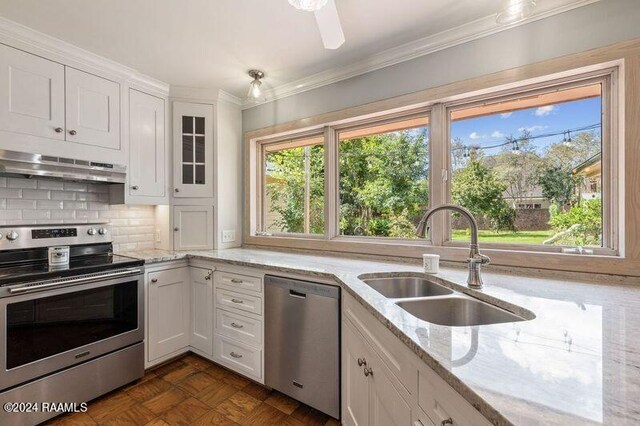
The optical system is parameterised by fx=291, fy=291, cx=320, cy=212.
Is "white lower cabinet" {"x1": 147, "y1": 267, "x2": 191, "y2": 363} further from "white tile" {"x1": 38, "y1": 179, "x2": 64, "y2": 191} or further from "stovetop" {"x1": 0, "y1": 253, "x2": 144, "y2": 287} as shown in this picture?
"white tile" {"x1": 38, "y1": 179, "x2": 64, "y2": 191}

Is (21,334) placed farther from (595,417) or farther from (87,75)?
(595,417)

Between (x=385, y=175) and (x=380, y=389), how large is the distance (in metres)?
1.60

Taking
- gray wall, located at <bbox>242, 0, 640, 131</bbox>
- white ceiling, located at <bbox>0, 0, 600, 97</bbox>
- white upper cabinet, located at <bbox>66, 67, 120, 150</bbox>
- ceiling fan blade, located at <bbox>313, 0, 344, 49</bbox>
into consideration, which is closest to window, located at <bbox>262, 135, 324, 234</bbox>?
gray wall, located at <bbox>242, 0, 640, 131</bbox>

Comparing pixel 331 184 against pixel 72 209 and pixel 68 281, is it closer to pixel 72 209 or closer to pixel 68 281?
pixel 68 281

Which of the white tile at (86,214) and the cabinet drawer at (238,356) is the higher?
the white tile at (86,214)

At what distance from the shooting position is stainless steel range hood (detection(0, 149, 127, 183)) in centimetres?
173

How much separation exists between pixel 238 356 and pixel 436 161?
2013 mm

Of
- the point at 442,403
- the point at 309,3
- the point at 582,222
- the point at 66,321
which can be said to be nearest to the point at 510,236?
the point at 582,222

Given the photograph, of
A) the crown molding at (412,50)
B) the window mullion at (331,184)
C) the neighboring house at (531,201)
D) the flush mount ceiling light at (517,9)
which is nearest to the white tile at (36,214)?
the crown molding at (412,50)

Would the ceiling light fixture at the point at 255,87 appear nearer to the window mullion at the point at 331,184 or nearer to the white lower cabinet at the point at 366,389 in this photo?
the window mullion at the point at 331,184

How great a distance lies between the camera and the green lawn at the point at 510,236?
1771mm

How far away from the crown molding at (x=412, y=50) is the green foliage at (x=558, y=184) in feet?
2.85

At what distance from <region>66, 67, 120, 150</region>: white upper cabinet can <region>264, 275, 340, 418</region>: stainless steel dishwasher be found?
1660 mm

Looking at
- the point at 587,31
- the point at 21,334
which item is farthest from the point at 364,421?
the point at 587,31
